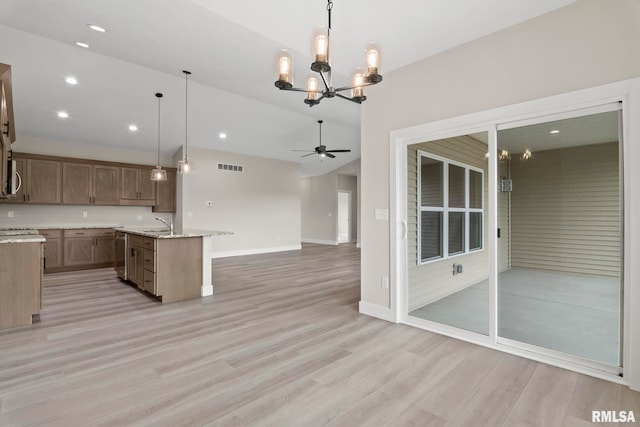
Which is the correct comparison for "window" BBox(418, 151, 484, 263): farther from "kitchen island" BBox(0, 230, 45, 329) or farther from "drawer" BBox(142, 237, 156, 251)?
"kitchen island" BBox(0, 230, 45, 329)

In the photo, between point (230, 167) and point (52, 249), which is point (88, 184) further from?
point (230, 167)

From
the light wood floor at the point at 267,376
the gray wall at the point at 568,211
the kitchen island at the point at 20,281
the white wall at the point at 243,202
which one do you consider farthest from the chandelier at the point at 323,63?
the white wall at the point at 243,202

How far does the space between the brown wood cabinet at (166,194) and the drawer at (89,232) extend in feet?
3.98

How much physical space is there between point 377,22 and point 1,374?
4.11 meters

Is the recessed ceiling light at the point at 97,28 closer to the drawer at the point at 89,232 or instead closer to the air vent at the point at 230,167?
→ the drawer at the point at 89,232

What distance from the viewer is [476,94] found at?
2.87 m

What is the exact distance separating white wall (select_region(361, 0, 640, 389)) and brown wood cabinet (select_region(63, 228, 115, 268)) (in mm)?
6036

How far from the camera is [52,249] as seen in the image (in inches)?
246

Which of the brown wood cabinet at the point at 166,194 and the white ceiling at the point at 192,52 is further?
the brown wood cabinet at the point at 166,194

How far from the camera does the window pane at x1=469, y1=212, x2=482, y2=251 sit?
3168 mm

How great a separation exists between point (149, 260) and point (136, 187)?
385cm

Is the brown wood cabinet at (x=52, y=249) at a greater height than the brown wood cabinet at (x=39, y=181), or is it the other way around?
the brown wood cabinet at (x=39, y=181)

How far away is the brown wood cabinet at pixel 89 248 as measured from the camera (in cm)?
643

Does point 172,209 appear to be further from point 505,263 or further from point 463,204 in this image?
point 505,263
